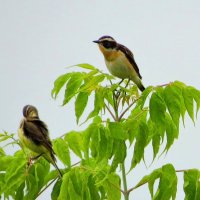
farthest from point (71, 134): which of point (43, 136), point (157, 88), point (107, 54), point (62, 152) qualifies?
point (107, 54)

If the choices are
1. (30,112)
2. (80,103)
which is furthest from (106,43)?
(80,103)

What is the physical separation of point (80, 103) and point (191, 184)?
1.39m

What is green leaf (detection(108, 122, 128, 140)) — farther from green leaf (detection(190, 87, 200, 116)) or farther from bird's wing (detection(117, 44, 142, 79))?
bird's wing (detection(117, 44, 142, 79))

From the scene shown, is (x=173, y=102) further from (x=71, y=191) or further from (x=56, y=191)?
(x=56, y=191)

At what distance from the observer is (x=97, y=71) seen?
5.55 m

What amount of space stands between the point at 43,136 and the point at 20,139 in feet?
1.38

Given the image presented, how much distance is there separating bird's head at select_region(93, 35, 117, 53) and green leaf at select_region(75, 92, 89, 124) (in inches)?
147

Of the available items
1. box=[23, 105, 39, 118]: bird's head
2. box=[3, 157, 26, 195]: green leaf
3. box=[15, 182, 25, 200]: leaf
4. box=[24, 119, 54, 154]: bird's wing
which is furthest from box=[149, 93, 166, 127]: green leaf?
box=[23, 105, 39, 118]: bird's head

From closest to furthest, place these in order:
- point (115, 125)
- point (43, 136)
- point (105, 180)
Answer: point (115, 125), point (105, 180), point (43, 136)

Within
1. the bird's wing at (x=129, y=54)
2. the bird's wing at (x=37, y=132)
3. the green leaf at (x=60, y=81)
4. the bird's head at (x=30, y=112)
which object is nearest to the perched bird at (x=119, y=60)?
the bird's wing at (x=129, y=54)

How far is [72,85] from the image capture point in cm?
567

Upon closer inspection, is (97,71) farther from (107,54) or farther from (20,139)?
(107,54)

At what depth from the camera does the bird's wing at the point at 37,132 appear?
6923 millimetres

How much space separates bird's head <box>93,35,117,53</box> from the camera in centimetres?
918
